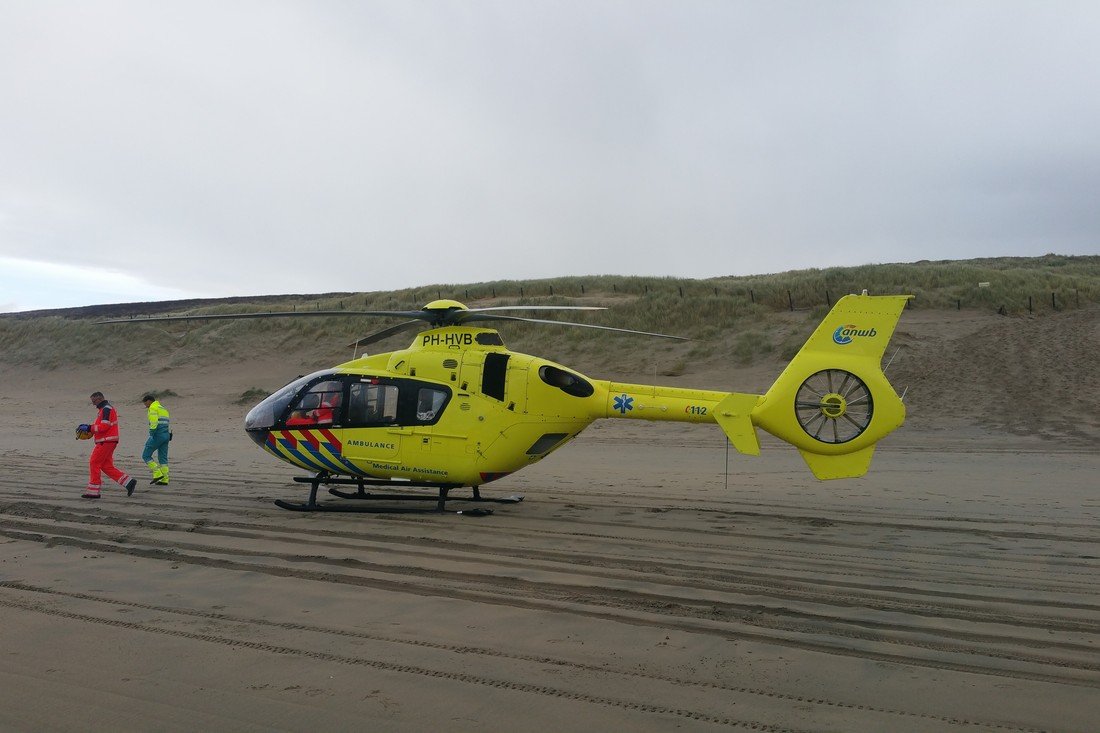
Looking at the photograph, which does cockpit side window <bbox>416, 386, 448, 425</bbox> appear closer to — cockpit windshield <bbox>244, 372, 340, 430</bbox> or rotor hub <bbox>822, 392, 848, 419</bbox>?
cockpit windshield <bbox>244, 372, 340, 430</bbox>

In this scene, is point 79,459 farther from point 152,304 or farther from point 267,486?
point 152,304

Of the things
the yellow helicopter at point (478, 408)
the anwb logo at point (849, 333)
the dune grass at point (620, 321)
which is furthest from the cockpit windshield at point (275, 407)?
the dune grass at point (620, 321)

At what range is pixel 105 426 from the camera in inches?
481

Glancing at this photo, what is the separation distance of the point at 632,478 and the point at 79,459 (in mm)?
11912

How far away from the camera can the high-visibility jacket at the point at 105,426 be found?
40.0 ft

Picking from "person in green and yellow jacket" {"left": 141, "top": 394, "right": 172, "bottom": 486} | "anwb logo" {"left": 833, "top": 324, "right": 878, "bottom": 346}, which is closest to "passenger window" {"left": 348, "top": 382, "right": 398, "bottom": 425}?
"person in green and yellow jacket" {"left": 141, "top": 394, "right": 172, "bottom": 486}

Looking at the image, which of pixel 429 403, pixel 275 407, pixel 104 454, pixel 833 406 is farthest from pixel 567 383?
pixel 104 454

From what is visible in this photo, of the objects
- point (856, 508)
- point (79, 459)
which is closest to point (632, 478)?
point (856, 508)

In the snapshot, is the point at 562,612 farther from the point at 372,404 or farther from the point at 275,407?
the point at 275,407

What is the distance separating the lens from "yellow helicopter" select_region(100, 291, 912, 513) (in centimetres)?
1063

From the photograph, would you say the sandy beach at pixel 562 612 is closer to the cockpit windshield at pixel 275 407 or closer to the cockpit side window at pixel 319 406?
the cockpit windshield at pixel 275 407

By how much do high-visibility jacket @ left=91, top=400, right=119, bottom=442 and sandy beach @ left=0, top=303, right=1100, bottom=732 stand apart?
36.4 inches

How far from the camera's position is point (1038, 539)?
357 inches

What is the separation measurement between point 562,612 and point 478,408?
525 cm
